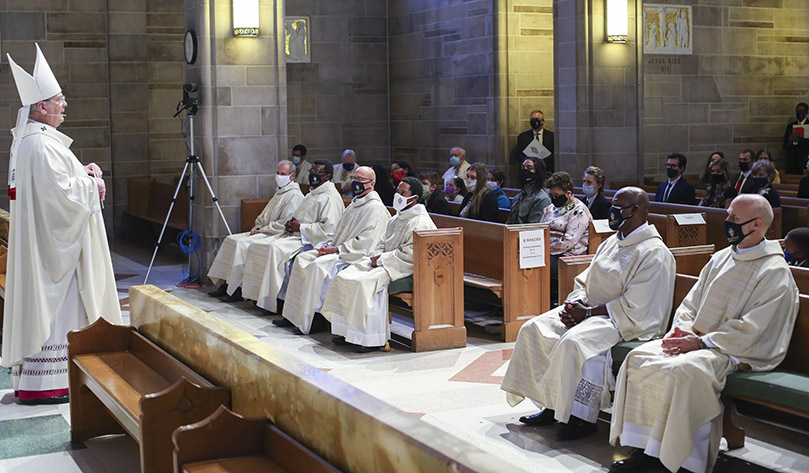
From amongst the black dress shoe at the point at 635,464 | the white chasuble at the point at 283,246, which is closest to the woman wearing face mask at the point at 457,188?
the white chasuble at the point at 283,246

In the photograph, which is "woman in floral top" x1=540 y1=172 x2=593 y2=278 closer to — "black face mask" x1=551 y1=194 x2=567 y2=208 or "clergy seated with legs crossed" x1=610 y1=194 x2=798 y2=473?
"black face mask" x1=551 y1=194 x2=567 y2=208

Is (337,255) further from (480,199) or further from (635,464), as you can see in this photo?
(635,464)

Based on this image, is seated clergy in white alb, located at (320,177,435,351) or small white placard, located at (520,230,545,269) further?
small white placard, located at (520,230,545,269)

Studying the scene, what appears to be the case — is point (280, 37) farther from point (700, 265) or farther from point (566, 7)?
point (700, 265)

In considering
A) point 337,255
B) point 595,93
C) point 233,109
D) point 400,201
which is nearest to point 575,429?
point 400,201

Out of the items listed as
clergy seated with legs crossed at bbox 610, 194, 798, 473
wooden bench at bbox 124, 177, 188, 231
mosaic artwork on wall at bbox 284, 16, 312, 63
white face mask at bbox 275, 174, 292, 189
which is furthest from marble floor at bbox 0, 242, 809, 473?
mosaic artwork on wall at bbox 284, 16, 312, 63

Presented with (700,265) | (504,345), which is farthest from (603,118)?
(700,265)

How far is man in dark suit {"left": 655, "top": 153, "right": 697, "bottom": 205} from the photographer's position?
32.4ft

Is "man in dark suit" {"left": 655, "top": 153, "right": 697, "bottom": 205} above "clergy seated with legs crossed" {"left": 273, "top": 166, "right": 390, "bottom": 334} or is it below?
above

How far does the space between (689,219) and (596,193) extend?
3.05ft

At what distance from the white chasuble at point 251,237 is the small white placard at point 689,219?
3.69 m

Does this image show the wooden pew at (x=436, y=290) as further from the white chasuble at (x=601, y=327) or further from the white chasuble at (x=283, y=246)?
the white chasuble at (x=601, y=327)

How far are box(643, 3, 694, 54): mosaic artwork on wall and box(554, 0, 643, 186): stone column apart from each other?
206 cm

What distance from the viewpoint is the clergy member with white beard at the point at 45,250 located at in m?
6.09
